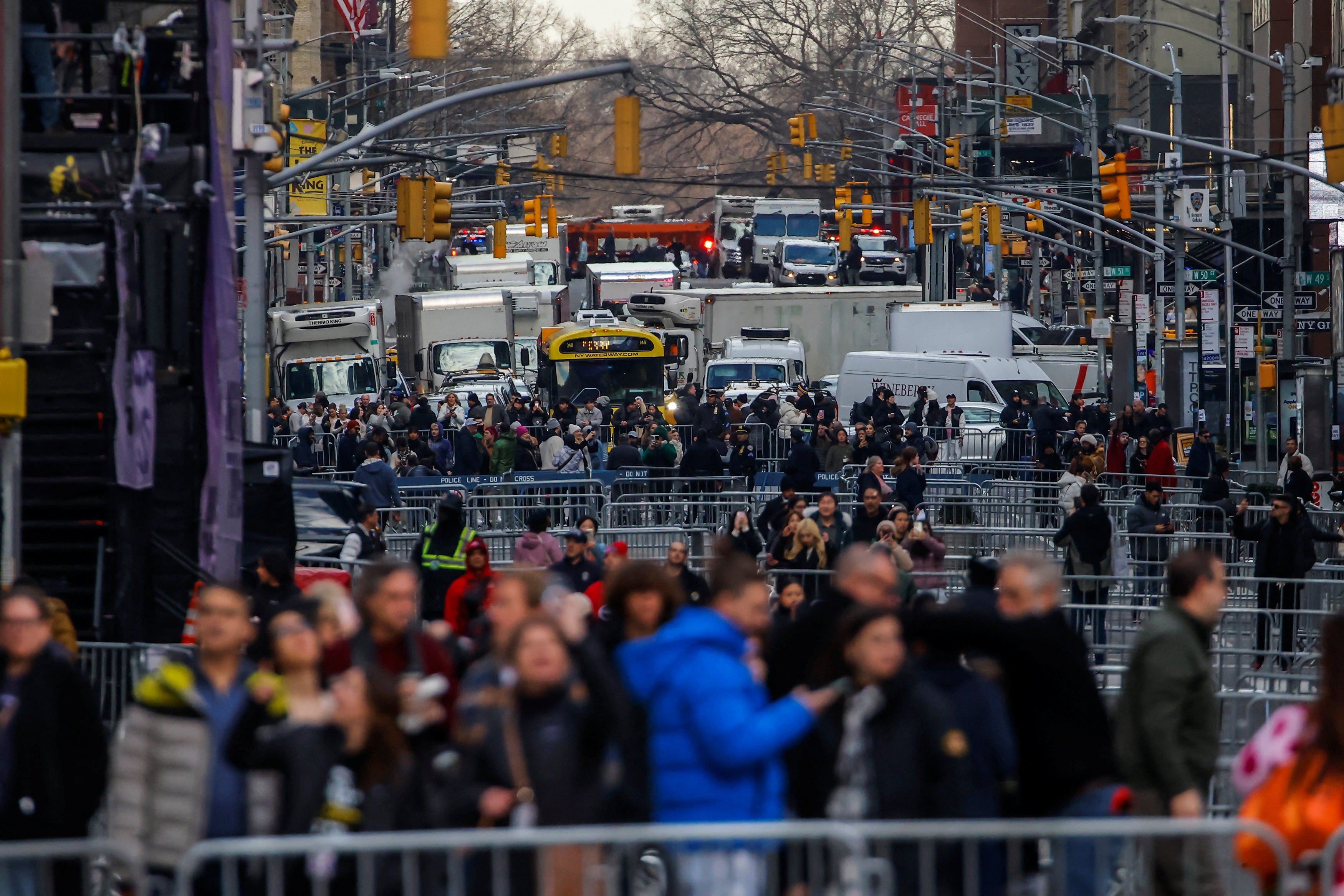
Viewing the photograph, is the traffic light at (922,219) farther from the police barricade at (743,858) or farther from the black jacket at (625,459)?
the police barricade at (743,858)

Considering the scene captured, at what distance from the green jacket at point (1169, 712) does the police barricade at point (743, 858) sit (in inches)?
33.0

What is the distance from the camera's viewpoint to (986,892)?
6.02m

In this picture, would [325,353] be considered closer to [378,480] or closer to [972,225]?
[972,225]

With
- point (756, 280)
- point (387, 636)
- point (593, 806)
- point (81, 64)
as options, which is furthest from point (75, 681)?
point (756, 280)

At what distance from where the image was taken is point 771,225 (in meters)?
67.0

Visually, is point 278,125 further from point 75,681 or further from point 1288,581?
point 75,681

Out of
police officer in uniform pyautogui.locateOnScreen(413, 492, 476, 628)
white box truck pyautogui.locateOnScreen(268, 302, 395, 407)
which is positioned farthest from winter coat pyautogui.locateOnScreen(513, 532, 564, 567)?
white box truck pyautogui.locateOnScreen(268, 302, 395, 407)

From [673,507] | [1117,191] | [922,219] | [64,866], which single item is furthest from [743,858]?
[922,219]

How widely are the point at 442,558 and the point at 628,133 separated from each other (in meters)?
9.65

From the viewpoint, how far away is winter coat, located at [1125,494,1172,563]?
18781 mm

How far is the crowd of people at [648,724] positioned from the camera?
19.5 ft

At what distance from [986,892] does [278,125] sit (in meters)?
17.9

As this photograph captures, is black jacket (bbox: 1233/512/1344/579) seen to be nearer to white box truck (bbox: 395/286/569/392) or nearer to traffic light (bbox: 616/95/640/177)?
traffic light (bbox: 616/95/640/177)

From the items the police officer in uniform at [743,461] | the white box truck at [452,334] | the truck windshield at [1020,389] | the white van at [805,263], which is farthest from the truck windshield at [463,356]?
the white van at [805,263]
